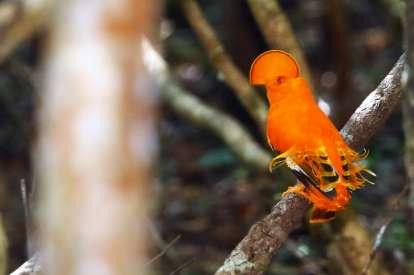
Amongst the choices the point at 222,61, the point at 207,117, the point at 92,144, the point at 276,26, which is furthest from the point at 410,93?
the point at 207,117

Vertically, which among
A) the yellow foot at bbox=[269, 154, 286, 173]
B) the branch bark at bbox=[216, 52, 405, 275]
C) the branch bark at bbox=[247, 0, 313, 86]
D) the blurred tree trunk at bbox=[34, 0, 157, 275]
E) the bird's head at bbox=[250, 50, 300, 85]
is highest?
the branch bark at bbox=[247, 0, 313, 86]

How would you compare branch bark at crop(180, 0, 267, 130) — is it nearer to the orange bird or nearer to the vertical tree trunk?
the orange bird

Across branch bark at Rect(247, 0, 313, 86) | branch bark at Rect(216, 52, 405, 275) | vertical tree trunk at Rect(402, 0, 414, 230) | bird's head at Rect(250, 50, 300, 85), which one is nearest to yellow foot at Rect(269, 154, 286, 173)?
branch bark at Rect(216, 52, 405, 275)

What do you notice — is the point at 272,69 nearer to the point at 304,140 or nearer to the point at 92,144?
the point at 304,140

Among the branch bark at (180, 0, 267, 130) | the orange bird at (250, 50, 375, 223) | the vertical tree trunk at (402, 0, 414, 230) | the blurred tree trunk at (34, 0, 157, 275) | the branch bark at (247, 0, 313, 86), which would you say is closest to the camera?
the blurred tree trunk at (34, 0, 157, 275)

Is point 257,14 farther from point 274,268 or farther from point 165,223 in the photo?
point 165,223

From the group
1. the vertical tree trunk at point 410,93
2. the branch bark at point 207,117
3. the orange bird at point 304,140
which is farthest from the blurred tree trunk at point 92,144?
the branch bark at point 207,117

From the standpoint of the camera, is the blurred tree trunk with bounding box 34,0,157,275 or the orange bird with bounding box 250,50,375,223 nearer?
the blurred tree trunk with bounding box 34,0,157,275
